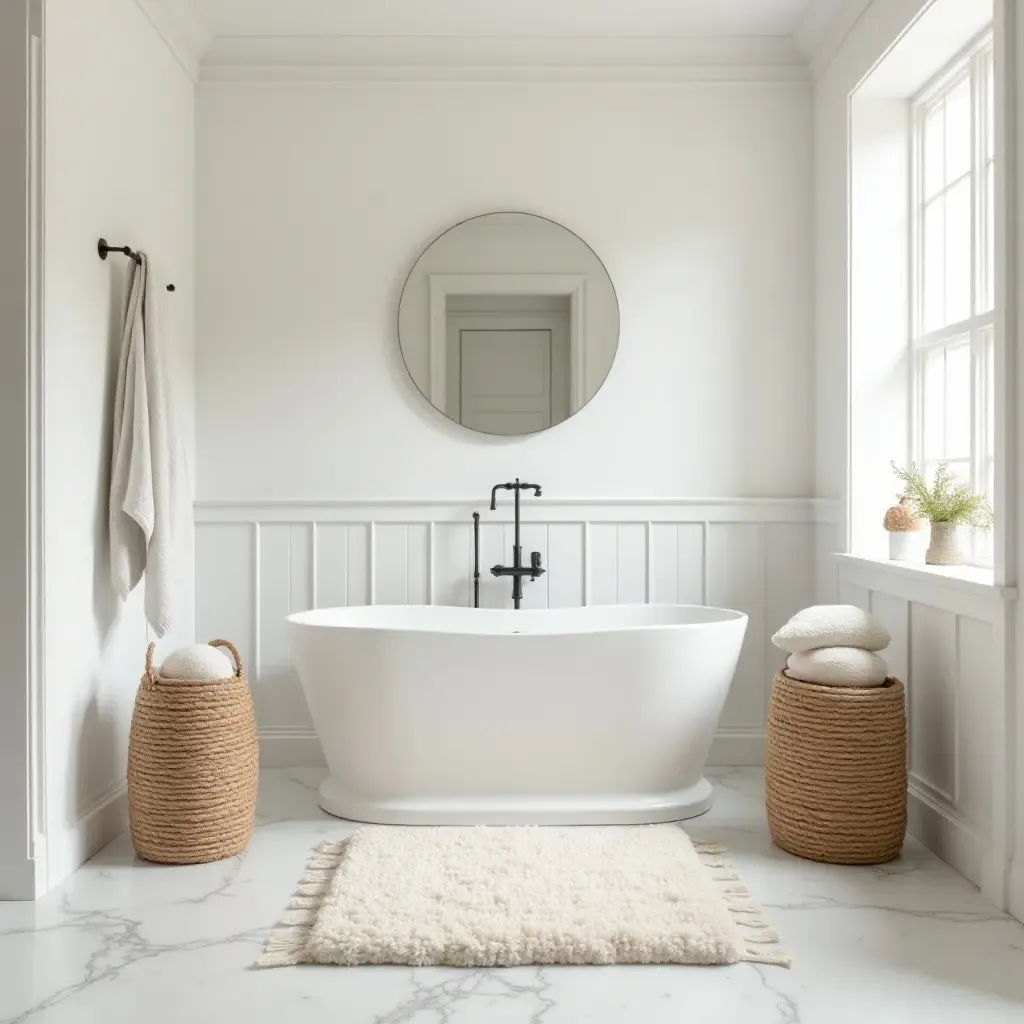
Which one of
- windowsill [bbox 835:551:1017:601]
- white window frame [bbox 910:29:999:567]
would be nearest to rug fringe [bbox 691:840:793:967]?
windowsill [bbox 835:551:1017:601]

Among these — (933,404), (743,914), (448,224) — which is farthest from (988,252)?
(743,914)

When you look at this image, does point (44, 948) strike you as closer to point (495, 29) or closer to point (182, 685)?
point (182, 685)

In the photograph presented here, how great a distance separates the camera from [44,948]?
6.91ft

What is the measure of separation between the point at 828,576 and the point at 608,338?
44.9 inches

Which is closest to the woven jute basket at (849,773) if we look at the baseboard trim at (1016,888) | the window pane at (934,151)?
the baseboard trim at (1016,888)

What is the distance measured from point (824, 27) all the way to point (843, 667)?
2.17 m

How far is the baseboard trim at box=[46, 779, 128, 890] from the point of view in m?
2.46

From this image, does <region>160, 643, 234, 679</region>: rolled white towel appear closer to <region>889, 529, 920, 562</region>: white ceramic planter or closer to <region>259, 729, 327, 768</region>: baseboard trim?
<region>259, 729, 327, 768</region>: baseboard trim

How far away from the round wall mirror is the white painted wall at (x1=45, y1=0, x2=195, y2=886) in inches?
36.3

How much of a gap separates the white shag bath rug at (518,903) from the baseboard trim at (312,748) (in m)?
0.87

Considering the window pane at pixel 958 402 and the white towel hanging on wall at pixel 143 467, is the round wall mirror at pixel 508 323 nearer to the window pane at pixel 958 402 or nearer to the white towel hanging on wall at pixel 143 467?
the white towel hanging on wall at pixel 143 467

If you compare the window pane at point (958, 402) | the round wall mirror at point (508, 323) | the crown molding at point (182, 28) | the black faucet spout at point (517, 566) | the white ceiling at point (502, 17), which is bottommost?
the black faucet spout at point (517, 566)

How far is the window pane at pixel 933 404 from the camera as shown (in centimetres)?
315

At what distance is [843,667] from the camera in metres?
2.65
